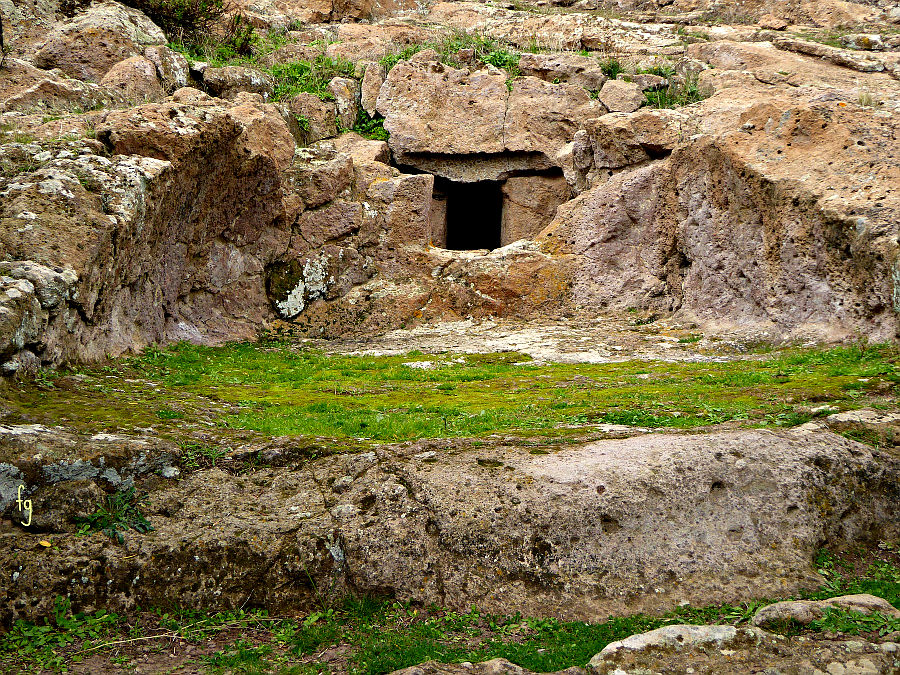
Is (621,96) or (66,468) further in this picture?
(621,96)

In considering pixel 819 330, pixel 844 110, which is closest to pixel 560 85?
pixel 844 110

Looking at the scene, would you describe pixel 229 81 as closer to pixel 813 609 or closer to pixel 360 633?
pixel 360 633

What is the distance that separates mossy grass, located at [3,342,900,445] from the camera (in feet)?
28.3

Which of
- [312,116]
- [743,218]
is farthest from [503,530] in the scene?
[312,116]

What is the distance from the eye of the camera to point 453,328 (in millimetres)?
18062

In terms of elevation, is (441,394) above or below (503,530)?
below

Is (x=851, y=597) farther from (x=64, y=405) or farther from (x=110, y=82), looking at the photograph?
A: (x=110, y=82)

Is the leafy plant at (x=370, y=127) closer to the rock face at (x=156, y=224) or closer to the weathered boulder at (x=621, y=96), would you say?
the rock face at (x=156, y=224)

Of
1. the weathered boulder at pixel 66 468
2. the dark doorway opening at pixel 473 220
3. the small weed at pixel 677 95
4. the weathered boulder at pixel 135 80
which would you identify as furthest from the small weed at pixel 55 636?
the small weed at pixel 677 95

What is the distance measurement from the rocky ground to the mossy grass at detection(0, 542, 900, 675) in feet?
0.12

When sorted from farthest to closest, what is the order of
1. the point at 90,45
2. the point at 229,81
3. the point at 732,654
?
the point at 229,81
the point at 90,45
the point at 732,654

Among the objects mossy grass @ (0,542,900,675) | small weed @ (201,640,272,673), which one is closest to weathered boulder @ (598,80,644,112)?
mossy grass @ (0,542,900,675)

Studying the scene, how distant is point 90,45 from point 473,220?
13.2 m

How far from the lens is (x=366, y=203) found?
19641mm
